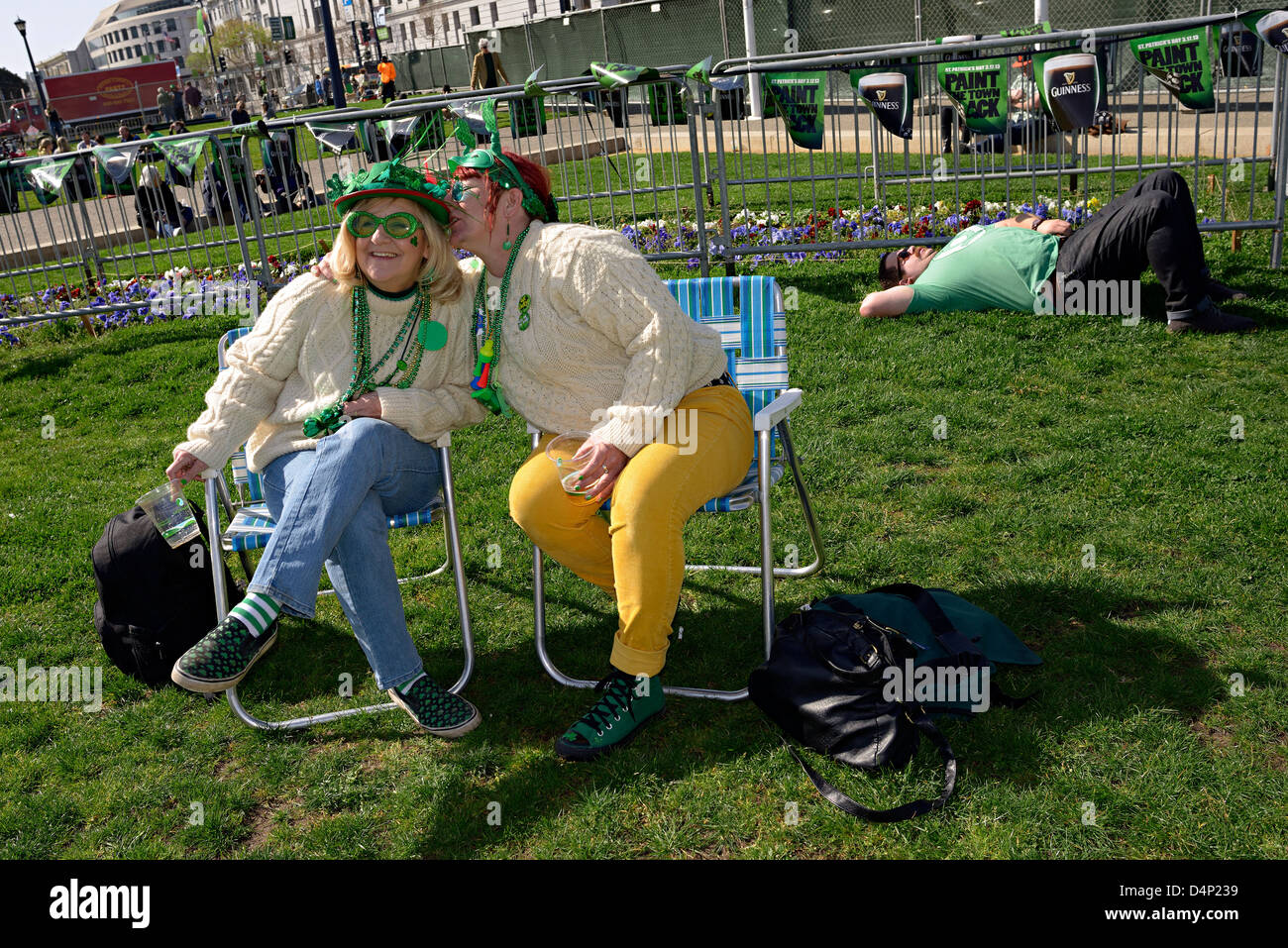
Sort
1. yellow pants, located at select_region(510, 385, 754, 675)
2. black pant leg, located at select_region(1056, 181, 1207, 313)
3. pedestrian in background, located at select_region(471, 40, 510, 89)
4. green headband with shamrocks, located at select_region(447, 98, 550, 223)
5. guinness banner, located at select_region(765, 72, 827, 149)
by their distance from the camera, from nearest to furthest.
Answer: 1. yellow pants, located at select_region(510, 385, 754, 675)
2. green headband with shamrocks, located at select_region(447, 98, 550, 223)
3. black pant leg, located at select_region(1056, 181, 1207, 313)
4. guinness banner, located at select_region(765, 72, 827, 149)
5. pedestrian in background, located at select_region(471, 40, 510, 89)

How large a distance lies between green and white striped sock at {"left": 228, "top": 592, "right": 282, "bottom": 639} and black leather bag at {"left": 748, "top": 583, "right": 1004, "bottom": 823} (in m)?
1.45

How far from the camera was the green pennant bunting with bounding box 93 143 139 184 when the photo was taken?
8141 mm

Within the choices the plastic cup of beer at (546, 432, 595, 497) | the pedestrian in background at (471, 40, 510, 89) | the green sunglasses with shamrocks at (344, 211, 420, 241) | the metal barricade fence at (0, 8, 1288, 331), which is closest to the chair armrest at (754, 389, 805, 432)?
the plastic cup of beer at (546, 432, 595, 497)

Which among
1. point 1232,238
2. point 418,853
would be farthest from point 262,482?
point 1232,238

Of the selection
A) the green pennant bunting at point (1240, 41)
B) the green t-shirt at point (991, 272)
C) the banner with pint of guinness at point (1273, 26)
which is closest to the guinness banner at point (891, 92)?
the green t-shirt at point (991, 272)

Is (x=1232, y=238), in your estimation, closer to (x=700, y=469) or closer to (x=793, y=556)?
(x=793, y=556)

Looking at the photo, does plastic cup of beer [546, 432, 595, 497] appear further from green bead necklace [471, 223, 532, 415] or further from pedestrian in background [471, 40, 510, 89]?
pedestrian in background [471, 40, 510, 89]

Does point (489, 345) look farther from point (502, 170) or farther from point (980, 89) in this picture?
point (980, 89)

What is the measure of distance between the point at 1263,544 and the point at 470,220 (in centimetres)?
303

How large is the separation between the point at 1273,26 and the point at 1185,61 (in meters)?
0.50

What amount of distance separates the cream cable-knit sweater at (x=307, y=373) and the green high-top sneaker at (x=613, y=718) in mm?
1038

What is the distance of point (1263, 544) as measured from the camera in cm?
373

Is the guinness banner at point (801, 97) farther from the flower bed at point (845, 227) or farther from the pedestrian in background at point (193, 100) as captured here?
the pedestrian in background at point (193, 100)

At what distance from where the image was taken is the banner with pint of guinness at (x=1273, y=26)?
618 cm
